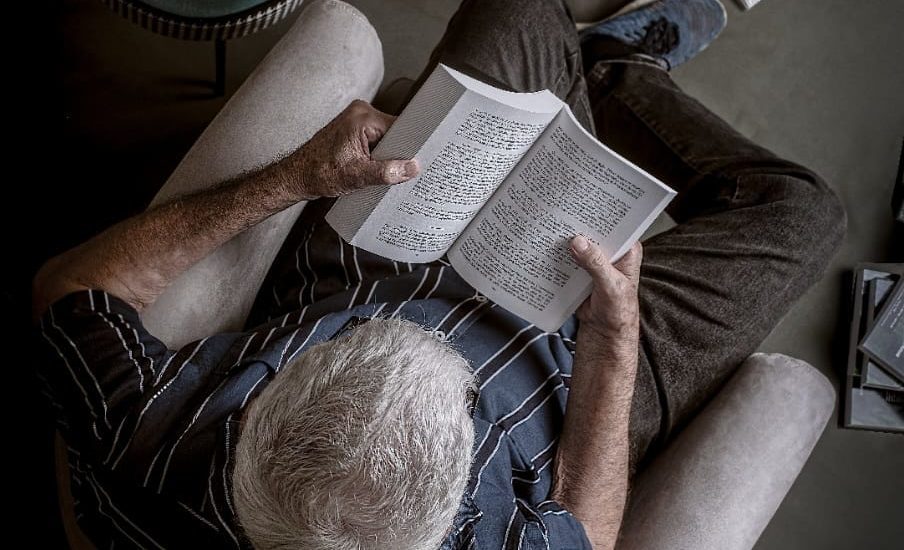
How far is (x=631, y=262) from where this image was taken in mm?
940

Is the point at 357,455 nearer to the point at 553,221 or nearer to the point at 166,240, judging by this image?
the point at 553,221

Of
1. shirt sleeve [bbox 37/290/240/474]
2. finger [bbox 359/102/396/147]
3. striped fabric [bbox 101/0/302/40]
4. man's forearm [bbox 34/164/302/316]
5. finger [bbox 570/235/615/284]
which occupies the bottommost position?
shirt sleeve [bbox 37/290/240/474]

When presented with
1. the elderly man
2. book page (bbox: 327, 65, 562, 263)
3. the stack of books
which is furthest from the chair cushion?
the stack of books

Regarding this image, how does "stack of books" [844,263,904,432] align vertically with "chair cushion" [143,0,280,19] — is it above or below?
above

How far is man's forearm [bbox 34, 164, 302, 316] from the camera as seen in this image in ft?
3.26

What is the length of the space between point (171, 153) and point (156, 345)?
2.50 ft

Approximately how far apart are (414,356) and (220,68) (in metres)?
1.12

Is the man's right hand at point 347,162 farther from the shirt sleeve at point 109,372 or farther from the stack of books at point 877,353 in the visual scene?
the stack of books at point 877,353

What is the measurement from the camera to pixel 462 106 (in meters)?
0.80

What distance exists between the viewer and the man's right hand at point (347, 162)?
85 centimetres

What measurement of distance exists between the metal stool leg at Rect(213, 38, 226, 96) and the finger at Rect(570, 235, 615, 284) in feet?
3.19

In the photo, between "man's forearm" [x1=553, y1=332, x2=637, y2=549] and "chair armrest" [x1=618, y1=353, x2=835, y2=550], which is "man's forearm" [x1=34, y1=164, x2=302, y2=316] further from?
"chair armrest" [x1=618, y1=353, x2=835, y2=550]

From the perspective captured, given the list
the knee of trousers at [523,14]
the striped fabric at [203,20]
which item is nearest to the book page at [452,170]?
the knee of trousers at [523,14]

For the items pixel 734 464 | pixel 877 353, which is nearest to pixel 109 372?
pixel 734 464
